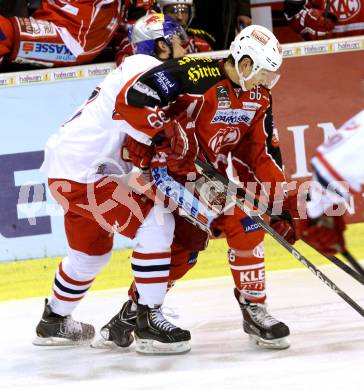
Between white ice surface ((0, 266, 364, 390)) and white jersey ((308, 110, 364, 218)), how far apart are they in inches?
33.3

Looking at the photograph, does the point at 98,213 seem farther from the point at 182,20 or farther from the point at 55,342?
the point at 182,20

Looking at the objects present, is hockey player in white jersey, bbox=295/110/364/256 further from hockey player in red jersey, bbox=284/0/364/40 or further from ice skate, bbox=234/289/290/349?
hockey player in red jersey, bbox=284/0/364/40

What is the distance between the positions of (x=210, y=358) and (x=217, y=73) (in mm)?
1072

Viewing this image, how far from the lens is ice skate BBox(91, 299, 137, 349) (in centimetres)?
432

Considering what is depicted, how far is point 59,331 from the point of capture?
4441 millimetres

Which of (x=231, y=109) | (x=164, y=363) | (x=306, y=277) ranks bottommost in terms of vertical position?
(x=306, y=277)

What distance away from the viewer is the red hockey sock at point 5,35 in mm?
5773

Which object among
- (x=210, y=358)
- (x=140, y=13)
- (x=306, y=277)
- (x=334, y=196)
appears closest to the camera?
(x=334, y=196)

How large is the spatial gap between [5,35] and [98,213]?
6.44 feet

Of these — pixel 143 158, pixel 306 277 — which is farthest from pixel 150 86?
pixel 306 277

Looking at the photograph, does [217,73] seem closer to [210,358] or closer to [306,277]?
[210,358]

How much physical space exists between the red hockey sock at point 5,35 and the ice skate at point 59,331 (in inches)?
72.0

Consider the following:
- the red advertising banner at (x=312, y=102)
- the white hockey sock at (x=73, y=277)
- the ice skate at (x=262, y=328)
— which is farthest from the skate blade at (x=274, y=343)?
the red advertising banner at (x=312, y=102)

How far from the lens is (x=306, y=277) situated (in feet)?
17.5
